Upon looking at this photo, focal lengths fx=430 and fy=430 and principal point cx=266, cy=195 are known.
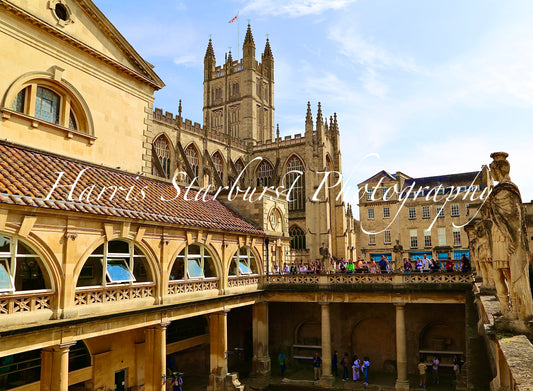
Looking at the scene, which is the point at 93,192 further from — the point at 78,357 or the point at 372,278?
the point at 372,278

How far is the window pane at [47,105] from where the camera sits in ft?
60.5

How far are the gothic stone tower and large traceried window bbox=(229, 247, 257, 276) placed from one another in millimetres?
47734

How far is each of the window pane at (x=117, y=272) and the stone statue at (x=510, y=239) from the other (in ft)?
40.2

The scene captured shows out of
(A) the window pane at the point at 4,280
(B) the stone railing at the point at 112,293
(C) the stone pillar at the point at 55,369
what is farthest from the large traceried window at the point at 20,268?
(C) the stone pillar at the point at 55,369

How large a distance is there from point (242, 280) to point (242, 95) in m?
56.4

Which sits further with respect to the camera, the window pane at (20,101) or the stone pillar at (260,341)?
the stone pillar at (260,341)

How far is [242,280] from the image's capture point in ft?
78.4

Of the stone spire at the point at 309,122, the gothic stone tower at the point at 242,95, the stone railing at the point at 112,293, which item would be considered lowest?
the stone railing at the point at 112,293

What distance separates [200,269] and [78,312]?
24.5ft

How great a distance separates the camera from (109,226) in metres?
15.0

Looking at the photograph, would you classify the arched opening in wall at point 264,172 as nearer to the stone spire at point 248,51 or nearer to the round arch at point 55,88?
the stone spire at point 248,51

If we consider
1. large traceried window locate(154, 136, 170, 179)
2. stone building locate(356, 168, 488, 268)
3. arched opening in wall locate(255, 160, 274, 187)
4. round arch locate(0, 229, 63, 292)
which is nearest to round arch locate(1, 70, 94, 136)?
round arch locate(0, 229, 63, 292)

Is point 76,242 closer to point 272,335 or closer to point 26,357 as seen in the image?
point 26,357

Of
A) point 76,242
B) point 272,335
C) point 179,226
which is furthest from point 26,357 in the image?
point 272,335
